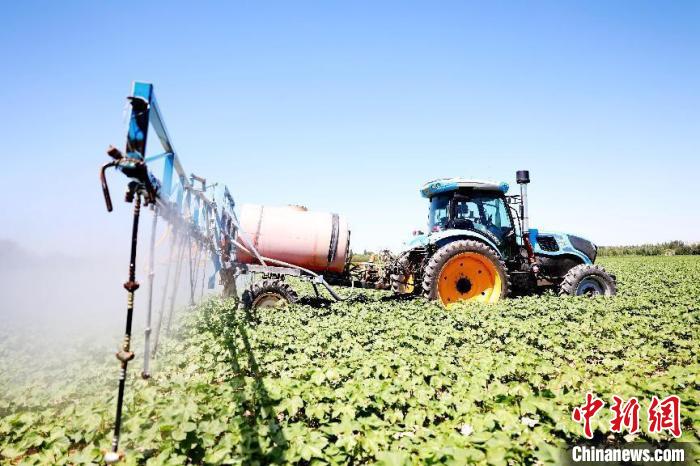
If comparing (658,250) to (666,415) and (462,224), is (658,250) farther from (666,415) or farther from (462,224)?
(666,415)

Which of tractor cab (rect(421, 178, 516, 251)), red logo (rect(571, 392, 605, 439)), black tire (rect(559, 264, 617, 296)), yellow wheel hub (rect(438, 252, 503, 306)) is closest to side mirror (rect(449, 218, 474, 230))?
tractor cab (rect(421, 178, 516, 251))

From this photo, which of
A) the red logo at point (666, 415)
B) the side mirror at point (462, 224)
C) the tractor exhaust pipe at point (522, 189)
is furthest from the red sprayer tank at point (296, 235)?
the red logo at point (666, 415)

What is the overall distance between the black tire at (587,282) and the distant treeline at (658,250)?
1733 inches

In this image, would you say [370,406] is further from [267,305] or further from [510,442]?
[267,305]

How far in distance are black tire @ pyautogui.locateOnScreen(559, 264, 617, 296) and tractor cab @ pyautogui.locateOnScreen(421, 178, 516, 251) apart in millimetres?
1698

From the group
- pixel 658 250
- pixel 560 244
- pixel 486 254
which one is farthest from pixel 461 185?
pixel 658 250

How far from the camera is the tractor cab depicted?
968 cm

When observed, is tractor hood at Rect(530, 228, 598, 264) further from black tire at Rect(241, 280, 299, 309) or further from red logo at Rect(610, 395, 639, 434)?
red logo at Rect(610, 395, 639, 434)

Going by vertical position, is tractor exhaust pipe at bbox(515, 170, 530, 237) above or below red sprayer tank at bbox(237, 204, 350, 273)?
above

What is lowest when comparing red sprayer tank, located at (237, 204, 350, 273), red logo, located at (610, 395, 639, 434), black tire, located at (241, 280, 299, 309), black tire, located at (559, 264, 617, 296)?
red logo, located at (610, 395, 639, 434)

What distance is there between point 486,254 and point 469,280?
75 cm

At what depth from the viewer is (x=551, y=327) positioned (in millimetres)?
6758

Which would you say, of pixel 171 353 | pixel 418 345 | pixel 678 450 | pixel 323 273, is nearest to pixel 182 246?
pixel 171 353

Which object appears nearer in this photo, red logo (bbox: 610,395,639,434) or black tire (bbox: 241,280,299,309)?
red logo (bbox: 610,395,639,434)
